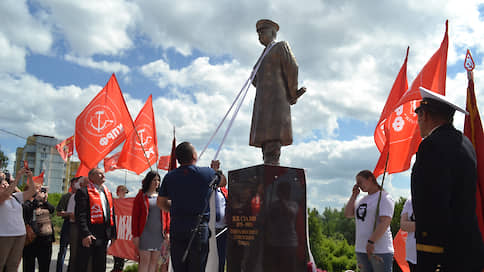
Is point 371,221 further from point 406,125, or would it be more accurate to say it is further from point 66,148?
point 66,148

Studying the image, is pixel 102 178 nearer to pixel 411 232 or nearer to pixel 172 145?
pixel 172 145

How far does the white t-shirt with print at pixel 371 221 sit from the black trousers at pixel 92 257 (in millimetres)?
3624

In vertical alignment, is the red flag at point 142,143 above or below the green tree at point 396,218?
above

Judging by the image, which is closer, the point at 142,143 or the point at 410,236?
the point at 410,236

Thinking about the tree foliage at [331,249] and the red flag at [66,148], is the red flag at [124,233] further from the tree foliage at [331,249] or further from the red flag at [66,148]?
the red flag at [66,148]

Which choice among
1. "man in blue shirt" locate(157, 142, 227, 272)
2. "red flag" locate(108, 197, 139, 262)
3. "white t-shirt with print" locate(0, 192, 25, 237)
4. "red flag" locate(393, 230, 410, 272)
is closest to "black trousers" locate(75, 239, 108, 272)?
"white t-shirt with print" locate(0, 192, 25, 237)

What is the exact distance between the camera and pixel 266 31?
19.1ft

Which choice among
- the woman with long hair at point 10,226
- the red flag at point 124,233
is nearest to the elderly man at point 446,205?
the woman with long hair at point 10,226

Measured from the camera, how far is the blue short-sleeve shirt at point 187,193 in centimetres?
434

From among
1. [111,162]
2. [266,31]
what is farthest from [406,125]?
[111,162]

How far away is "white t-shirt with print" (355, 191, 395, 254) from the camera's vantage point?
499 centimetres

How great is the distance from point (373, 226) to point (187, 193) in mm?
2445

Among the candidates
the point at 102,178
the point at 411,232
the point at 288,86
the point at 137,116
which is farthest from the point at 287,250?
the point at 137,116

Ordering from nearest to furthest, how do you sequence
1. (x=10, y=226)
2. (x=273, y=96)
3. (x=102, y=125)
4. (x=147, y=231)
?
(x=273, y=96) < (x=10, y=226) < (x=147, y=231) < (x=102, y=125)
